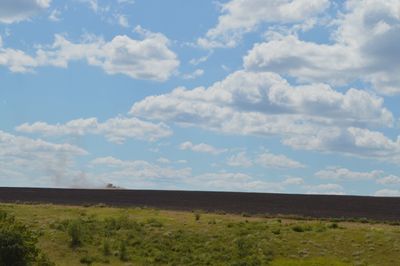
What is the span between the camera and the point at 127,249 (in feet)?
202

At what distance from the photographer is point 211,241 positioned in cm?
6291

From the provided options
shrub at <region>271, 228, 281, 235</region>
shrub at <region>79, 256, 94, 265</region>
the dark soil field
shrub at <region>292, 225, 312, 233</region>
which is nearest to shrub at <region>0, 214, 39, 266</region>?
shrub at <region>79, 256, 94, 265</region>

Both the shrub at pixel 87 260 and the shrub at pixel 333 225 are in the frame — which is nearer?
the shrub at pixel 87 260

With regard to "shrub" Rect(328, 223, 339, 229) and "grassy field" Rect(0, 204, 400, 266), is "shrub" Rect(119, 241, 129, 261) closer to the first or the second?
"grassy field" Rect(0, 204, 400, 266)

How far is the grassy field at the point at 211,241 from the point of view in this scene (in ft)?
190

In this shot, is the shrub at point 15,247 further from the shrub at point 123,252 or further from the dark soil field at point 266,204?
the dark soil field at point 266,204

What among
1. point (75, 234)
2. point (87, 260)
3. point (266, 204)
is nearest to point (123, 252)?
point (87, 260)

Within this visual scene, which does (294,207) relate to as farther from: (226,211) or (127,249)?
(127,249)

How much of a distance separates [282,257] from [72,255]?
59.4ft

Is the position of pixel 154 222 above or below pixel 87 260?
above

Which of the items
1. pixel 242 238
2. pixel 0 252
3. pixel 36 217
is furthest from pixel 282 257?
pixel 36 217

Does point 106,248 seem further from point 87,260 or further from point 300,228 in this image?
point 300,228

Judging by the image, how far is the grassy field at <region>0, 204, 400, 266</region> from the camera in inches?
2279

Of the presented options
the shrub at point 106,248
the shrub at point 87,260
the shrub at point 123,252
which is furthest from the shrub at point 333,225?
the shrub at point 87,260
